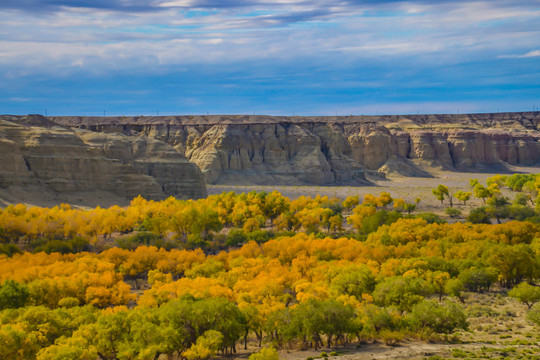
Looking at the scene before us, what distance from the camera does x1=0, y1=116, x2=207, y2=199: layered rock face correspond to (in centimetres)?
9112

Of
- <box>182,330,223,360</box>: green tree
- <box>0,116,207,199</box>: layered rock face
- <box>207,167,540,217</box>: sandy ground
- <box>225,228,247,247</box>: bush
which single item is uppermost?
<box>0,116,207,199</box>: layered rock face

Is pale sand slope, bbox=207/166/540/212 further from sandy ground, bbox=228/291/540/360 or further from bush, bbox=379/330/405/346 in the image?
bush, bbox=379/330/405/346

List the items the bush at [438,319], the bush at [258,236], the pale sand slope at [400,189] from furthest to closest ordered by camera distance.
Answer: the pale sand slope at [400,189] → the bush at [258,236] → the bush at [438,319]

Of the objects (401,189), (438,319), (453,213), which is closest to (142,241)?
(438,319)

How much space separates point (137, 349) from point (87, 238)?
39.5 metres

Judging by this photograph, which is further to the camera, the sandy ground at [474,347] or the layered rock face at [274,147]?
the layered rock face at [274,147]

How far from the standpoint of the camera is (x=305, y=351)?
1490 inches

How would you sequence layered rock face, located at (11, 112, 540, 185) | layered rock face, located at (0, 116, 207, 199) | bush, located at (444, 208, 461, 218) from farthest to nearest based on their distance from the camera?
layered rock face, located at (11, 112, 540, 185) → bush, located at (444, 208, 461, 218) → layered rock face, located at (0, 116, 207, 199)

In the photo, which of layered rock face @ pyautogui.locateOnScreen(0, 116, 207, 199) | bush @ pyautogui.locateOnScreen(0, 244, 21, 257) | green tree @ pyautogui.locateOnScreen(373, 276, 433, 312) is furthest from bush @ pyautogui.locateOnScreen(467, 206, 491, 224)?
bush @ pyautogui.locateOnScreen(0, 244, 21, 257)

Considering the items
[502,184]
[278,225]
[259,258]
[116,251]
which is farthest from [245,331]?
[502,184]

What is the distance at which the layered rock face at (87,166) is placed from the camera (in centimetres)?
9112

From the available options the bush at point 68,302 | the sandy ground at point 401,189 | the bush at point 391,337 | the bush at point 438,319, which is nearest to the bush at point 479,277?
the bush at point 438,319

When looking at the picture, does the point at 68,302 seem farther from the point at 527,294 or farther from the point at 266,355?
the point at 527,294

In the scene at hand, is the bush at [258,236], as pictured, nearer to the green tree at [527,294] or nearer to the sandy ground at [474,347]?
the green tree at [527,294]
